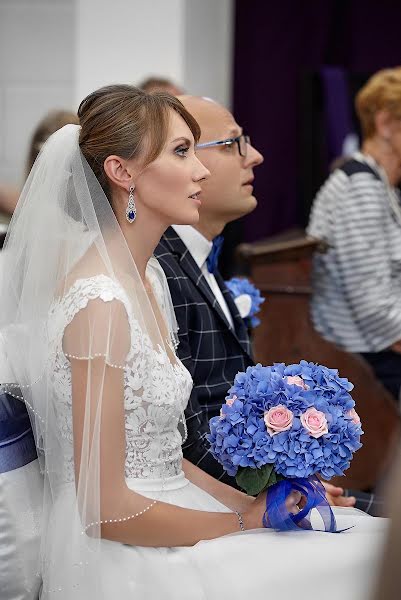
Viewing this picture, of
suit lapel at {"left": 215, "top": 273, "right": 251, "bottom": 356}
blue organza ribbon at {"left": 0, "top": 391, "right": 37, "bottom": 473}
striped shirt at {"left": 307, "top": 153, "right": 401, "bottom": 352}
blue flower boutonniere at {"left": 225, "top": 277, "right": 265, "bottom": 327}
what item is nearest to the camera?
blue organza ribbon at {"left": 0, "top": 391, "right": 37, "bottom": 473}

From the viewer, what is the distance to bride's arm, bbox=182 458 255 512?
2.55 m

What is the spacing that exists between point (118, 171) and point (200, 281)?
60 centimetres

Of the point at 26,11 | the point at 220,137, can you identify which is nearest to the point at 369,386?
the point at 220,137

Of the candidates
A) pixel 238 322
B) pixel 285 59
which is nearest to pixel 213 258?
pixel 238 322

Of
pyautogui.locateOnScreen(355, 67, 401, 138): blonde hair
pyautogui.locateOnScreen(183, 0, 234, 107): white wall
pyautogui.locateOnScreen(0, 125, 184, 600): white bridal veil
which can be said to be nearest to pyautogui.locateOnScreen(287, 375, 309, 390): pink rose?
pyautogui.locateOnScreen(0, 125, 184, 600): white bridal veil

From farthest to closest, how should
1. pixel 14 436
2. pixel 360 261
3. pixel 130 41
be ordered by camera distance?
1. pixel 130 41
2. pixel 360 261
3. pixel 14 436

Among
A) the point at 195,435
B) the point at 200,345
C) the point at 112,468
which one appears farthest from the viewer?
the point at 200,345

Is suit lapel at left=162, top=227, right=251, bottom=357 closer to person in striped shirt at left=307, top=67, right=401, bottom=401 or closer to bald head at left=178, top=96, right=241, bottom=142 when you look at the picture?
bald head at left=178, top=96, right=241, bottom=142

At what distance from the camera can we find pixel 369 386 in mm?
4043

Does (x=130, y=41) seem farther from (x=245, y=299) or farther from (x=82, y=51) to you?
(x=245, y=299)

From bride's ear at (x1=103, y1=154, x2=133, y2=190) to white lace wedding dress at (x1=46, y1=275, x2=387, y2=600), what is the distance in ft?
0.79

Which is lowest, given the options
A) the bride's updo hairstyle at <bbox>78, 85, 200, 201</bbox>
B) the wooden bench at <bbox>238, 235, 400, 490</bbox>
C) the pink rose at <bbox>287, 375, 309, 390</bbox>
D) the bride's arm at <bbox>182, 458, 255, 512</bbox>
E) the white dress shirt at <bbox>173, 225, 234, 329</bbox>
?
the wooden bench at <bbox>238, 235, 400, 490</bbox>

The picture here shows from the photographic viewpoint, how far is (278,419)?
2201 mm

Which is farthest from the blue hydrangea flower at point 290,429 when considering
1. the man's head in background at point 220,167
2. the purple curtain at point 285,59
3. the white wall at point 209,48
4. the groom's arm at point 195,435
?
the purple curtain at point 285,59
